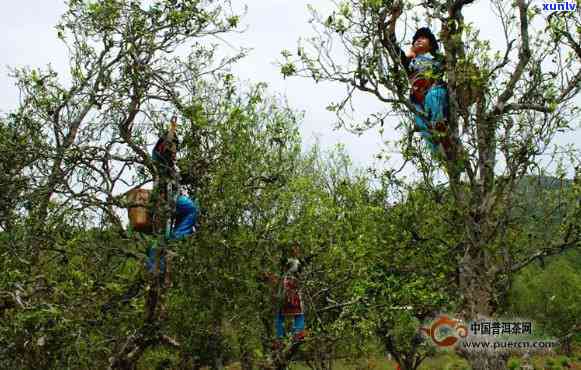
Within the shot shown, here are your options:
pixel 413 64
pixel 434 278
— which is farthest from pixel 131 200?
pixel 434 278

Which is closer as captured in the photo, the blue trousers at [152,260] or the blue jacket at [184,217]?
the blue trousers at [152,260]

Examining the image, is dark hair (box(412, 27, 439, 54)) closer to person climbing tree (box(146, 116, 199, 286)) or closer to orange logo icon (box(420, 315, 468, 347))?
person climbing tree (box(146, 116, 199, 286))

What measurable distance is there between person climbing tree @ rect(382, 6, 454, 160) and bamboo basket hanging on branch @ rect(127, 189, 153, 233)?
3601 mm

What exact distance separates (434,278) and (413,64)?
361cm

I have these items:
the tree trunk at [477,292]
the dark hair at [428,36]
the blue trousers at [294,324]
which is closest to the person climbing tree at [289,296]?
the blue trousers at [294,324]

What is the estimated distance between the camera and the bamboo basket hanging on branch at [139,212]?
759cm

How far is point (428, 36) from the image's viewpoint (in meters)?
7.58

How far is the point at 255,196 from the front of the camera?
855cm

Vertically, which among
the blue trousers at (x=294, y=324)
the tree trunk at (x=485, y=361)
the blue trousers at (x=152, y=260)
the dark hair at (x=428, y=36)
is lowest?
the tree trunk at (x=485, y=361)

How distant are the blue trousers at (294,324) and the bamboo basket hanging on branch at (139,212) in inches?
120

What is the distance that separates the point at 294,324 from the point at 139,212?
14.9ft

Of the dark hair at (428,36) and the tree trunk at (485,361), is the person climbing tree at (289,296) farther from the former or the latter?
the dark hair at (428,36)

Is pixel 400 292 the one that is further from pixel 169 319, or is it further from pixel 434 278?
pixel 169 319

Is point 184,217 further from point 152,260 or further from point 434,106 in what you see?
point 434,106
